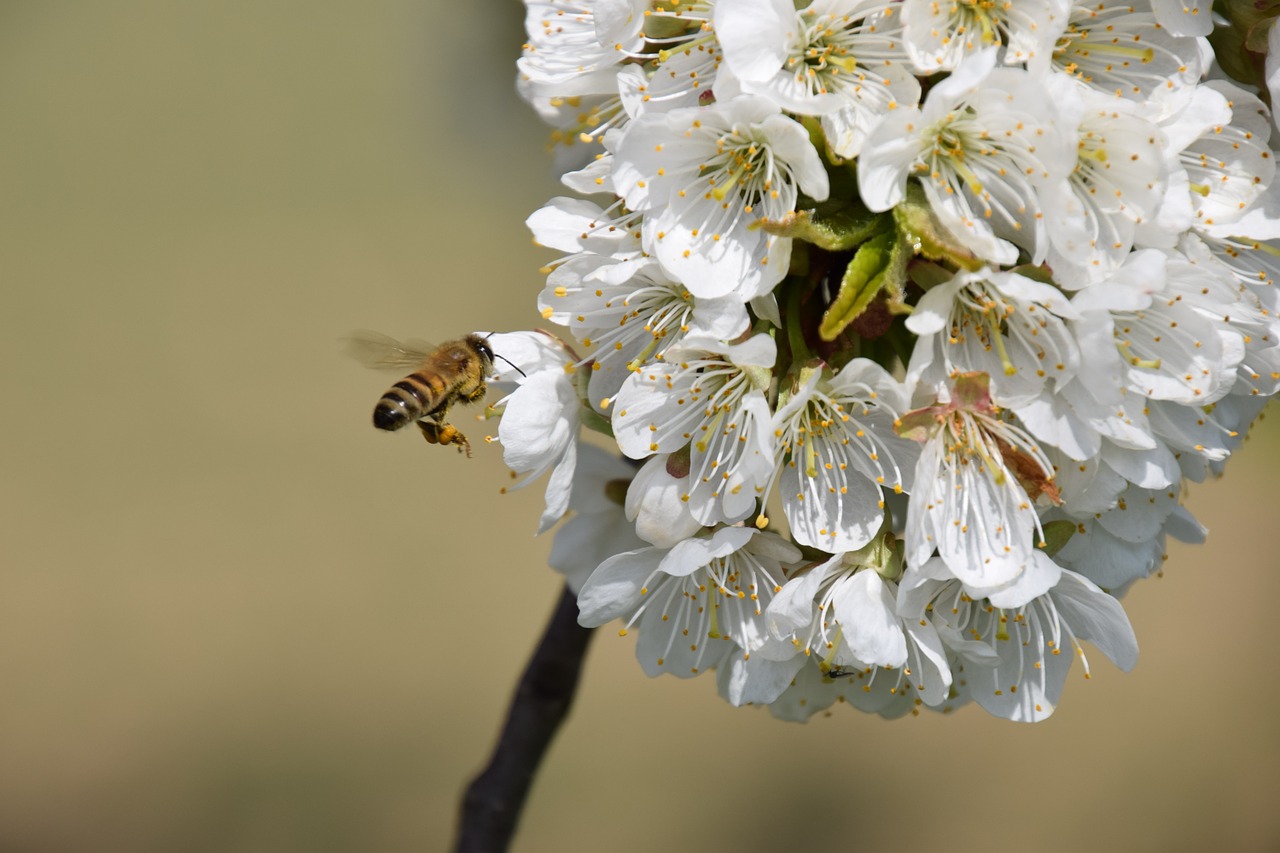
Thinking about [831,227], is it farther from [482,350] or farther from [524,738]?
[524,738]

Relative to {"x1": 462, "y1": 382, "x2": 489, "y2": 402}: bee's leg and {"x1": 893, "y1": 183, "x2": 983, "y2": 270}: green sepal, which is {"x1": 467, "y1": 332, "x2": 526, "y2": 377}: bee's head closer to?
{"x1": 462, "y1": 382, "x2": 489, "y2": 402}: bee's leg

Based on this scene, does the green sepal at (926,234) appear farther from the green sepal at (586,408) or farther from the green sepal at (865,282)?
the green sepal at (586,408)

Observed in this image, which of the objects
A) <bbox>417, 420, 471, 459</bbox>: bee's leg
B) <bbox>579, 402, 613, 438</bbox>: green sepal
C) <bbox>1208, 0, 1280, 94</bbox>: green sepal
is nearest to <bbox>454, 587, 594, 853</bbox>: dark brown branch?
<bbox>417, 420, 471, 459</bbox>: bee's leg

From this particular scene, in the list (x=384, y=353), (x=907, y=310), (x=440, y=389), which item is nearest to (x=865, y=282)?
(x=907, y=310)

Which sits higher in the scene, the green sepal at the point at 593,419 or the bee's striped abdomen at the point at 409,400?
the green sepal at the point at 593,419

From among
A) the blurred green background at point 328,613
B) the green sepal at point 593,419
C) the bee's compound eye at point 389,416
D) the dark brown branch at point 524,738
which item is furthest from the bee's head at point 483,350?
the blurred green background at point 328,613

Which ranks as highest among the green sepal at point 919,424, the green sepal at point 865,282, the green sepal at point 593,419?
the green sepal at point 865,282

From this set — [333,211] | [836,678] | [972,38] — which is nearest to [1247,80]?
[972,38]
